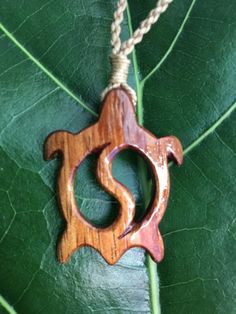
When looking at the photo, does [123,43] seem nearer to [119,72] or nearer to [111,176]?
[119,72]

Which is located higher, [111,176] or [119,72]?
[119,72]

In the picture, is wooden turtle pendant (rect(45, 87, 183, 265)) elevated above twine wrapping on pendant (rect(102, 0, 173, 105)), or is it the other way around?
twine wrapping on pendant (rect(102, 0, 173, 105))

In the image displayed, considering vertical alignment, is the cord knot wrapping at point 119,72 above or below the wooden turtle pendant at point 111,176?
above

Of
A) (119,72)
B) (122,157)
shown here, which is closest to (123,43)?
(119,72)

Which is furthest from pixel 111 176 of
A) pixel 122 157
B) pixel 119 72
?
pixel 119 72
